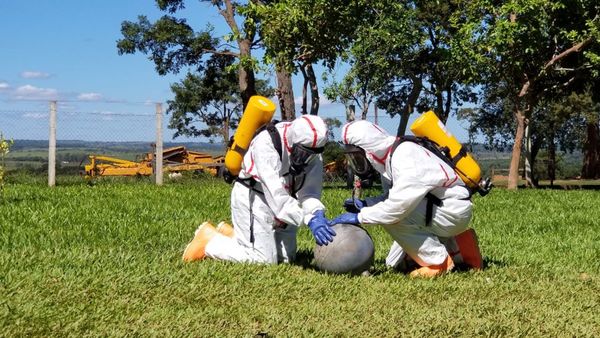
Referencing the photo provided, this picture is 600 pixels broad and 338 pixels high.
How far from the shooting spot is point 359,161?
20.2 ft

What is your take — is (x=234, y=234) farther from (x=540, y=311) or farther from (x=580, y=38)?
(x=580, y=38)

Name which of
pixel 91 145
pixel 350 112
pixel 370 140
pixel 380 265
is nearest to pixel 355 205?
pixel 380 265

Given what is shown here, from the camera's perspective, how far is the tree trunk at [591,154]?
40.3 metres

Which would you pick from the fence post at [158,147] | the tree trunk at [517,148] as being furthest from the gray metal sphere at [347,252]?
the tree trunk at [517,148]

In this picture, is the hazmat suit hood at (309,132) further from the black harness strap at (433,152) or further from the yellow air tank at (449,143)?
the yellow air tank at (449,143)

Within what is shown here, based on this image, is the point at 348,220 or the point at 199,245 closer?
the point at 348,220

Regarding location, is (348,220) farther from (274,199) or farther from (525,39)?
(525,39)

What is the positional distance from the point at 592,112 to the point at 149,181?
25.2 meters

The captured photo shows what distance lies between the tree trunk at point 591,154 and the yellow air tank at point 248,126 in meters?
37.0

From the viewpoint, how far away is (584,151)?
4169 cm

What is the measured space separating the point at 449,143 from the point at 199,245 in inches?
97.0

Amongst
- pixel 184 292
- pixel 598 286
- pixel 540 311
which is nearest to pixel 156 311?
pixel 184 292

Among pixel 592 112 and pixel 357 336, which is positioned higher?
pixel 592 112

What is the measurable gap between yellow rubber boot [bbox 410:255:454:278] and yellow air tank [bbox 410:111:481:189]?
2.41 feet
